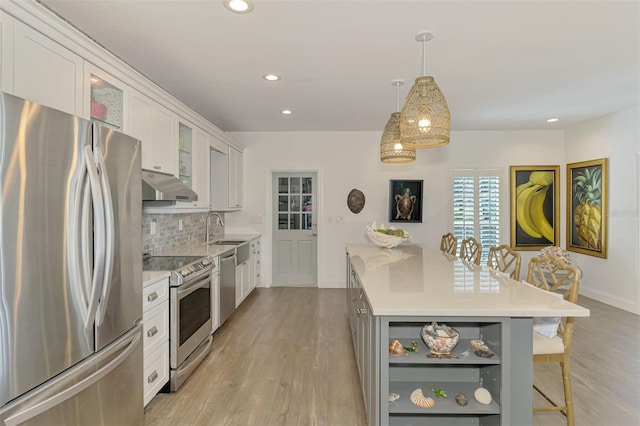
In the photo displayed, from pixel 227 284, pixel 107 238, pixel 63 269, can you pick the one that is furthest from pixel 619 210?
pixel 63 269

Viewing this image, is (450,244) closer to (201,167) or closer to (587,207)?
(587,207)

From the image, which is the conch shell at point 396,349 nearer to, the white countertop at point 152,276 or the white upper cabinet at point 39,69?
the white countertop at point 152,276

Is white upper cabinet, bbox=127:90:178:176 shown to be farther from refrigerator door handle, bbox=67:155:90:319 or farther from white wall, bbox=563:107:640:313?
white wall, bbox=563:107:640:313

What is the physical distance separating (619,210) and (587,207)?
21.3 inches

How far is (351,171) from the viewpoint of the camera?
559 centimetres

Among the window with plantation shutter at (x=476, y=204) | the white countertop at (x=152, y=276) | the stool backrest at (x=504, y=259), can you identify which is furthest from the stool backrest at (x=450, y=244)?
the white countertop at (x=152, y=276)

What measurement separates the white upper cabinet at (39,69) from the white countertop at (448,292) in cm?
201

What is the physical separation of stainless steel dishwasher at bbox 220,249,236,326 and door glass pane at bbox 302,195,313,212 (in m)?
2.00

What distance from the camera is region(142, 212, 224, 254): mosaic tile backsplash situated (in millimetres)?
3357

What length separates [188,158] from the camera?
3678mm

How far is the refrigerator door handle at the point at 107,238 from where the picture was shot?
5.05 feet

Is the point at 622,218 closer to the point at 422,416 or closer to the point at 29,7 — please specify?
the point at 422,416

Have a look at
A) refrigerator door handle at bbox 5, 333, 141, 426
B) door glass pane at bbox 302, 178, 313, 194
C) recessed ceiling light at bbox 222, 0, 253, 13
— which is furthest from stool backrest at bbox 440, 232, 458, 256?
refrigerator door handle at bbox 5, 333, 141, 426

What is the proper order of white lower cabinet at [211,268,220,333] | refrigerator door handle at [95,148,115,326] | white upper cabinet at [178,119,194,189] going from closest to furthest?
refrigerator door handle at [95,148,115,326] → white lower cabinet at [211,268,220,333] → white upper cabinet at [178,119,194,189]
